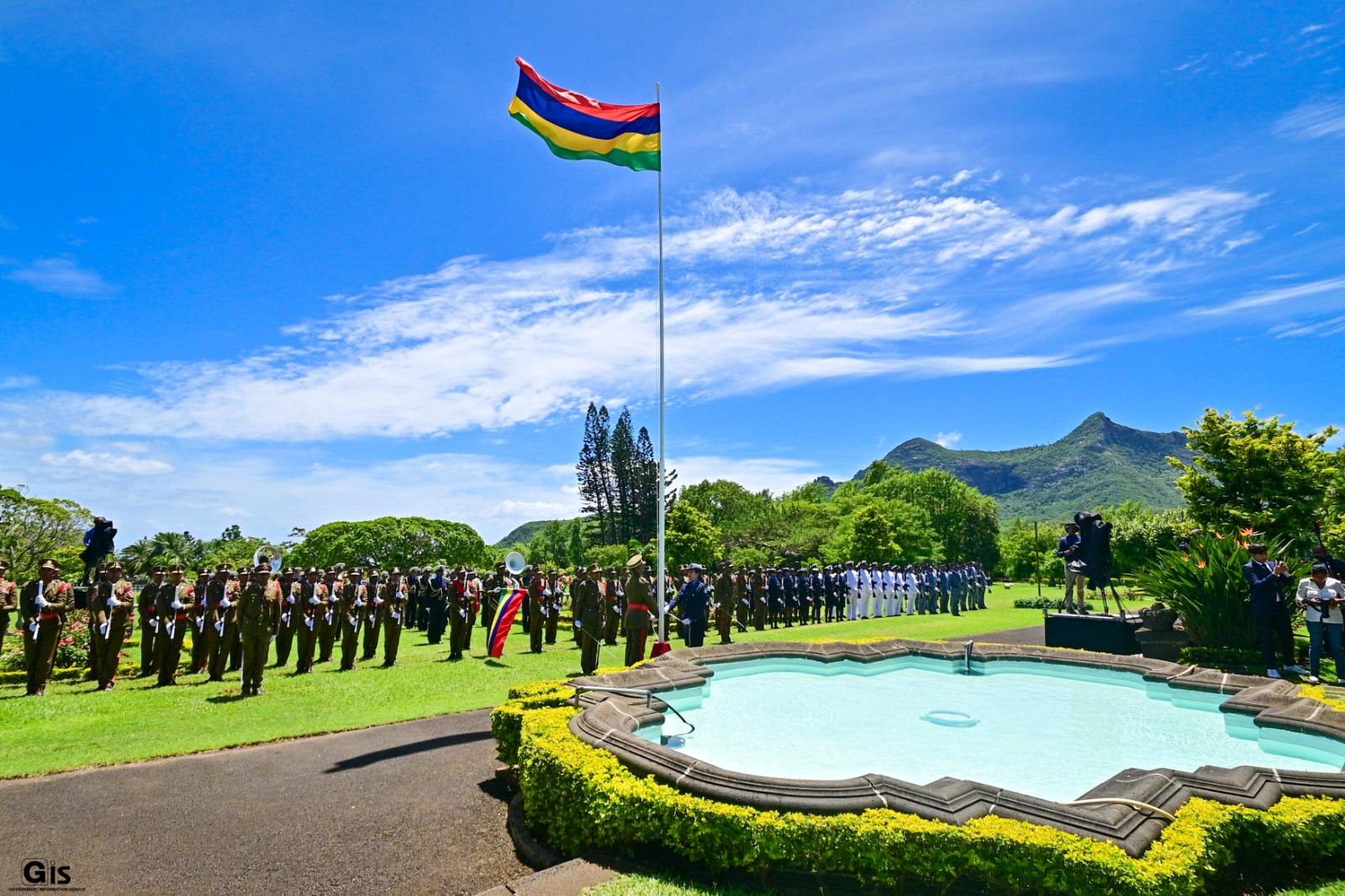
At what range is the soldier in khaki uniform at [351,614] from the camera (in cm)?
1434

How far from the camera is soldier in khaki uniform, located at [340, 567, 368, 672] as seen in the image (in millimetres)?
14344

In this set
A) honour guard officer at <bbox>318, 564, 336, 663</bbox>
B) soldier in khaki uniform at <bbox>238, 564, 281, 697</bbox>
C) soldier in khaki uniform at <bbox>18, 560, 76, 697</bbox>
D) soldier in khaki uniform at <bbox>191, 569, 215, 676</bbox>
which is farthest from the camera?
honour guard officer at <bbox>318, 564, 336, 663</bbox>

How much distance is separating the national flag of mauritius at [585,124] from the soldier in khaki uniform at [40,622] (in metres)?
11.0

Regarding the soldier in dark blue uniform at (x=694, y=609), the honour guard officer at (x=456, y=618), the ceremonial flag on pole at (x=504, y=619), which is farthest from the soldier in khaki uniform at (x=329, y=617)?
the soldier in dark blue uniform at (x=694, y=609)

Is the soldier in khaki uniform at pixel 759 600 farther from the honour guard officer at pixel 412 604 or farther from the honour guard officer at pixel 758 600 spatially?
the honour guard officer at pixel 412 604

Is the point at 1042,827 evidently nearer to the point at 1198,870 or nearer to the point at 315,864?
the point at 1198,870

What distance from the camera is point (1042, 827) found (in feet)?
13.9

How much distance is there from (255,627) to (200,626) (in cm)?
375

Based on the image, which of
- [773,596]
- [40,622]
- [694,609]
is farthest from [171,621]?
[773,596]

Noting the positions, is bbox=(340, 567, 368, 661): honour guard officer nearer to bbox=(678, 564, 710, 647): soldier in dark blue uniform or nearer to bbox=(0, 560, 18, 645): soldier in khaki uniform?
bbox=(0, 560, 18, 645): soldier in khaki uniform

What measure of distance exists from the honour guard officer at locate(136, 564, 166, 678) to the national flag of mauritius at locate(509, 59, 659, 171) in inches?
442

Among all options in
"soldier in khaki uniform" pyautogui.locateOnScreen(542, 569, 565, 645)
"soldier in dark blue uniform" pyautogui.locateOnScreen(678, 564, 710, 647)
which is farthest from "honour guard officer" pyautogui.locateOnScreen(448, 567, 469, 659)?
"soldier in dark blue uniform" pyautogui.locateOnScreen(678, 564, 710, 647)

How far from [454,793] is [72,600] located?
1181 cm

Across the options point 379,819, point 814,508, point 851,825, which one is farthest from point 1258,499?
point 814,508
